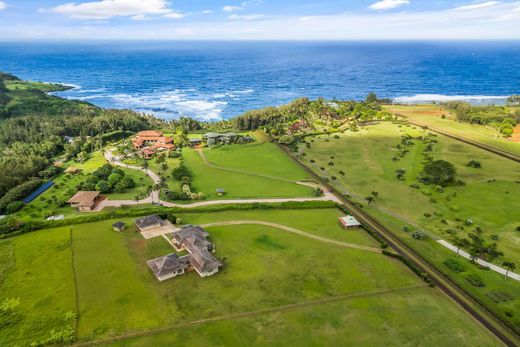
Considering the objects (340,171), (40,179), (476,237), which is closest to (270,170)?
(340,171)

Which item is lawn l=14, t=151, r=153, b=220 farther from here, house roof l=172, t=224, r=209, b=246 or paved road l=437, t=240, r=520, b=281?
paved road l=437, t=240, r=520, b=281

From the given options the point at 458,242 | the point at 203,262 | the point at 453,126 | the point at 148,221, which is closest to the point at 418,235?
the point at 458,242

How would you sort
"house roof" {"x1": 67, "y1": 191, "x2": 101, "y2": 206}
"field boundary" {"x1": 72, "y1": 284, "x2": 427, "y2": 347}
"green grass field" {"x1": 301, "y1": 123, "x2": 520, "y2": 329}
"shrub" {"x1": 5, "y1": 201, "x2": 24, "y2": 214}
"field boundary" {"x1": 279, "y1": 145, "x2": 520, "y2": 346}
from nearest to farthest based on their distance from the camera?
"field boundary" {"x1": 72, "y1": 284, "x2": 427, "y2": 347} < "field boundary" {"x1": 279, "y1": 145, "x2": 520, "y2": 346} < "green grass field" {"x1": 301, "y1": 123, "x2": 520, "y2": 329} < "shrub" {"x1": 5, "y1": 201, "x2": 24, "y2": 214} < "house roof" {"x1": 67, "y1": 191, "x2": 101, "y2": 206}

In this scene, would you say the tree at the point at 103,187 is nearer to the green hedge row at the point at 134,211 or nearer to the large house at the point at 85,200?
the large house at the point at 85,200

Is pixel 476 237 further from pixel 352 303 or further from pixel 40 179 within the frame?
pixel 40 179

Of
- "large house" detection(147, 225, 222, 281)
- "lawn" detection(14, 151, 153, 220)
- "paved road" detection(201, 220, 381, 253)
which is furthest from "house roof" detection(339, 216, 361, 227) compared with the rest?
"lawn" detection(14, 151, 153, 220)

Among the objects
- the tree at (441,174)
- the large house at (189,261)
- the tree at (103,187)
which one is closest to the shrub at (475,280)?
the large house at (189,261)
